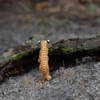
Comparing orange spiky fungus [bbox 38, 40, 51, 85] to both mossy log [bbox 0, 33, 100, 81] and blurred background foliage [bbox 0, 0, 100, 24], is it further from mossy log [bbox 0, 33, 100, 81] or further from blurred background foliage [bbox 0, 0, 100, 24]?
blurred background foliage [bbox 0, 0, 100, 24]

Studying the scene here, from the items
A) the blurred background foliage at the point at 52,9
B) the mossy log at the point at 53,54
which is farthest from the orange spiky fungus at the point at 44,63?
the blurred background foliage at the point at 52,9

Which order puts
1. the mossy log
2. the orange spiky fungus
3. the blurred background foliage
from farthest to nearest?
the blurred background foliage → the mossy log → the orange spiky fungus

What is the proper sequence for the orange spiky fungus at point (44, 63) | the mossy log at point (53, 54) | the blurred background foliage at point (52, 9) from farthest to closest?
the blurred background foliage at point (52, 9), the mossy log at point (53, 54), the orange spiky fungus at point (44, 63)

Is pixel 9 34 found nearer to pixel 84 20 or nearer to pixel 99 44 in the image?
pixel 84 20

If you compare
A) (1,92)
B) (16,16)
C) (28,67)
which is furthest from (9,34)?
(1,92)

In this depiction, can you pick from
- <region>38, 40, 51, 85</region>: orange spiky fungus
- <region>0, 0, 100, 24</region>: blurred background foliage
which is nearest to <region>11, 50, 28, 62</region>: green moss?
<region>38, 40, 51, 85</region>: orange spiky fungus

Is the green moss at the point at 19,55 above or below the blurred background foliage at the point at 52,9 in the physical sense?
below

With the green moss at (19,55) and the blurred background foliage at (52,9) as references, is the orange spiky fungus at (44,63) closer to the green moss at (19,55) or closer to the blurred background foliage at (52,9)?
→ the green moss at (19,55)

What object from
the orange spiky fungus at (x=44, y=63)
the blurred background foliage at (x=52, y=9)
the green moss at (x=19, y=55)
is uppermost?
the blurred background foliage at (x=52, y=9)
